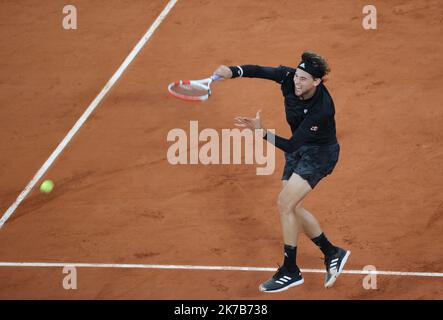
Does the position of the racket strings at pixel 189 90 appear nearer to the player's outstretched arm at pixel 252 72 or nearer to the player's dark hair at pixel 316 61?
the player's outstretched arm at pixel 252 72

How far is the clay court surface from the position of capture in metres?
10.4

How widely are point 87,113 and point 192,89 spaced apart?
4227 millimetres

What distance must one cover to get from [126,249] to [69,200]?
57.6 inches

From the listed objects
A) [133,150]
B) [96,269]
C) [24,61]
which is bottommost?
[96,269]

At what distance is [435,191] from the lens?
38.6 ft

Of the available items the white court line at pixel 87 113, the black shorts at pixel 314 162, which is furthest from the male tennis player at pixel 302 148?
the white court line at pixel 87 113

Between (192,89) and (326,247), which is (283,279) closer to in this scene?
(326,247)

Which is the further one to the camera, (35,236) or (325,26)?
(325,26)

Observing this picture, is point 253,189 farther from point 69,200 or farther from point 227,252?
point 69,200

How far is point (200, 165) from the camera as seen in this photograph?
12.6 meters

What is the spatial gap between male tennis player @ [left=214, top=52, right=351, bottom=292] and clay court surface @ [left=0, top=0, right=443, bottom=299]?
0.31 m

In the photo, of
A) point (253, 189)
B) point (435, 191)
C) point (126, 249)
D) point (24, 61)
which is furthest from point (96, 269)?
point (24, 61)

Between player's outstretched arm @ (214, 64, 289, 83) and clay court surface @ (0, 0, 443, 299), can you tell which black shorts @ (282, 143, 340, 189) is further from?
clay court surface @ (0, 0, 443, 299)

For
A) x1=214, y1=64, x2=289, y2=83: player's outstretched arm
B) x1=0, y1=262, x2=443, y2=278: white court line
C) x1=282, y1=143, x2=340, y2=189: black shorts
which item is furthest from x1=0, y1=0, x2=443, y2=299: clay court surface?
x1=214, y1=64, x2=289, y2=83: player's outstretched arm
